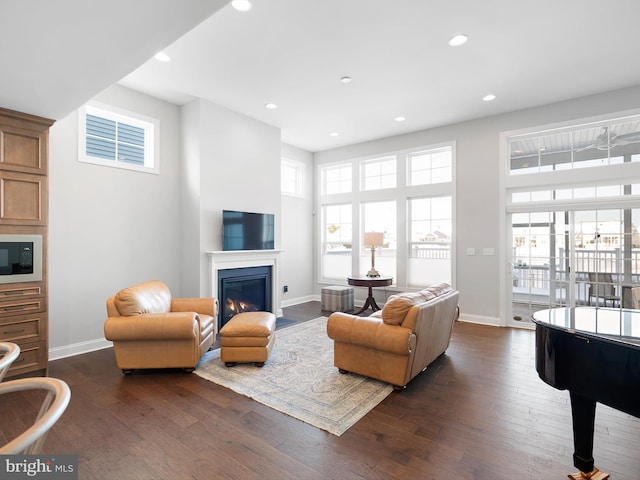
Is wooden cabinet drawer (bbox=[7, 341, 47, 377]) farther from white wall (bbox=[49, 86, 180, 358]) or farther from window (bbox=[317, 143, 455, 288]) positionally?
window (bbox=[317, 143, 455, 288])

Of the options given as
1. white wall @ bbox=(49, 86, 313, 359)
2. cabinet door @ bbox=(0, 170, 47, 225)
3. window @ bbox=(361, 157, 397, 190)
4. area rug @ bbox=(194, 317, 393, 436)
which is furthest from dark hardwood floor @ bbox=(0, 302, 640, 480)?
window @ bbox=(361, 157, 397, 190)

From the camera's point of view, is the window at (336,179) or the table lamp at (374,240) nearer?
the table lamp at (374,240)

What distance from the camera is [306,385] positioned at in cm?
300

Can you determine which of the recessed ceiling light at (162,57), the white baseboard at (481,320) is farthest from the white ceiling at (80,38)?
the white baseboard at (481,320)

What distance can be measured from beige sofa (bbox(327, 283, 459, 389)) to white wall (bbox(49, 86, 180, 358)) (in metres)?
2.96

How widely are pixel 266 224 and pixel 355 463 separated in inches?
157

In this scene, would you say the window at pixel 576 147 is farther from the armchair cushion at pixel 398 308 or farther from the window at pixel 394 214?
the armchair cushion at pixel 398 308

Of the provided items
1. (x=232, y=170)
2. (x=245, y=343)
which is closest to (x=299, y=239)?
(x=232, y=170)

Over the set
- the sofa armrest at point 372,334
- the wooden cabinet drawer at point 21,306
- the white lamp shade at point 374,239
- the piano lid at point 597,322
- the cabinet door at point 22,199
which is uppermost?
the cabinet door at point 22,199

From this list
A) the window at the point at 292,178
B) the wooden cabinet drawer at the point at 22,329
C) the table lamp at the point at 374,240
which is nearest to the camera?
the wooden cabinet drawer at the point at 22,329

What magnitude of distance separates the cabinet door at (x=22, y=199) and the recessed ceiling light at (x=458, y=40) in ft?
14.0

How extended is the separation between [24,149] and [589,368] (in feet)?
15.5

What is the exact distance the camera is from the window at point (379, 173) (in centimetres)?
644

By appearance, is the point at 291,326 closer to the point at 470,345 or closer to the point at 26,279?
the point at 470,345
